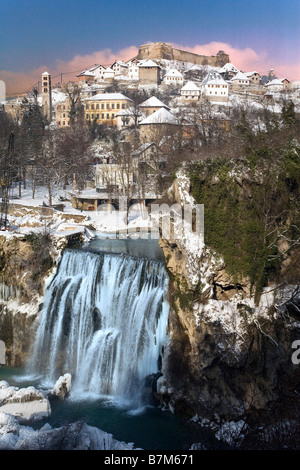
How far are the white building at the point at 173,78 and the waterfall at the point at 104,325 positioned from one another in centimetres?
7235

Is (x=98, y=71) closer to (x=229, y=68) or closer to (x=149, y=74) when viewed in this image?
(x=149, y=74)

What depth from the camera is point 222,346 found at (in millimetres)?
15297

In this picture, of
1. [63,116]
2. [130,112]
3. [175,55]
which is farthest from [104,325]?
[175,55]

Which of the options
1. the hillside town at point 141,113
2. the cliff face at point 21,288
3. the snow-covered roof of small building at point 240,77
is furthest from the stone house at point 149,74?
the cliff face at point 21,288

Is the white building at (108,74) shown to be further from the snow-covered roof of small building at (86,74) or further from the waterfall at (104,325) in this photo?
the waterfall at (104,325)

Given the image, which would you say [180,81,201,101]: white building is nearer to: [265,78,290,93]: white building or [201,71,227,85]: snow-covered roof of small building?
[201,71,227,85]: snow-covered roof of small building

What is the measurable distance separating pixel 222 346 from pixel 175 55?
97683 mm

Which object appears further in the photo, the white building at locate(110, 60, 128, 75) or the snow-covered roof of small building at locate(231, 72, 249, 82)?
the white building at locate(110, 60, 128, 75)

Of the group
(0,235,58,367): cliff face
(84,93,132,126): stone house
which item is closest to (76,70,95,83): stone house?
(84,93,132,126): stone house

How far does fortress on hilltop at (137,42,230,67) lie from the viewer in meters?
98.3

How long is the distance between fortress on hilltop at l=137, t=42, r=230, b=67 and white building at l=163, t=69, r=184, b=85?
12.4 meters

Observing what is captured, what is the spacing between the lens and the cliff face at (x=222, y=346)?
14.8m
